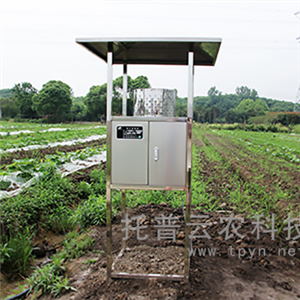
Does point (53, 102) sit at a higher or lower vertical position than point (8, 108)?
higher

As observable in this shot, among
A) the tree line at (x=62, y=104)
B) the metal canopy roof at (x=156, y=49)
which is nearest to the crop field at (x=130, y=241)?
the metal canopy roof at (x=156, y=49)

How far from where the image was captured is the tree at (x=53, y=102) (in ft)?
108

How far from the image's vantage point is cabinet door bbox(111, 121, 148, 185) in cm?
186

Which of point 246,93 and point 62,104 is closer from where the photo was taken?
point 62,104

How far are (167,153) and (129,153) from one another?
249mm

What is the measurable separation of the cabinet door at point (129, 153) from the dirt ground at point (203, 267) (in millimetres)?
716

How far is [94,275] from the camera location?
2084 millimetres

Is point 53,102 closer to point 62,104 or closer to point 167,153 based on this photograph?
point 62,104

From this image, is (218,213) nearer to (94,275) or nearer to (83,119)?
(94,275)

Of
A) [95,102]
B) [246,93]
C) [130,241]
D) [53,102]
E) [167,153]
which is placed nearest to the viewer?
[167,153]

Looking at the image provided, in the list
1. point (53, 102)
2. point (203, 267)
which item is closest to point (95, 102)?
point (53, 102)

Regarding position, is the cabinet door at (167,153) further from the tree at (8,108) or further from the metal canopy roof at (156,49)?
the tree at (8,108)

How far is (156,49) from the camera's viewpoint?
2229 millimetres

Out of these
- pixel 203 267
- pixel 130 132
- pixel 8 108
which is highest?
pixel 8 108
